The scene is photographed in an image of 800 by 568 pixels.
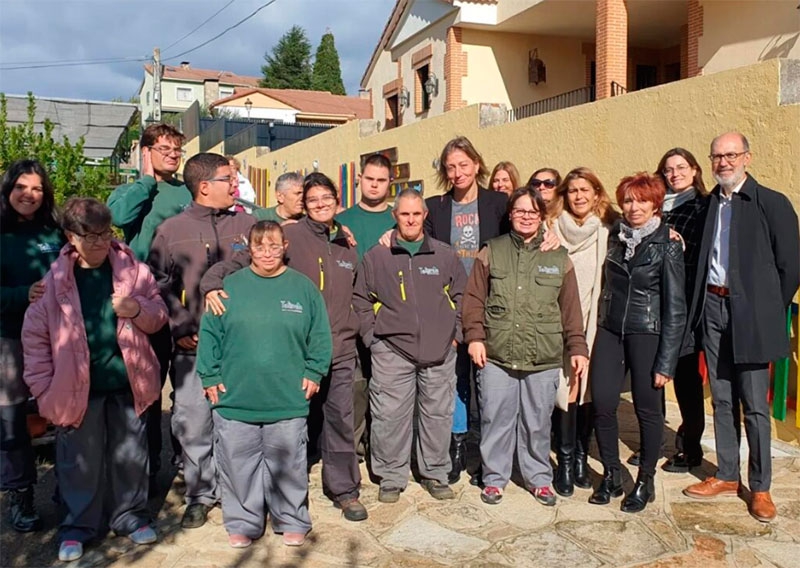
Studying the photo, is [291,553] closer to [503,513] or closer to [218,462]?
[218,462]

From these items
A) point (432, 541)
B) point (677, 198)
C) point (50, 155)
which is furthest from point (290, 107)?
point (432, 541)

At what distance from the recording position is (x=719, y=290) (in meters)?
4.16

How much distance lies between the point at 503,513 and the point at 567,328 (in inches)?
45.8

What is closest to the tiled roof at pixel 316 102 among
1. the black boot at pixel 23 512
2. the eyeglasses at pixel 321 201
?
the eyeglasses at pixel 321 201

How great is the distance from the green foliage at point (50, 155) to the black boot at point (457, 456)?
14.1ft

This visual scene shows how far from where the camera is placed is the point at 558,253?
4.18 meters

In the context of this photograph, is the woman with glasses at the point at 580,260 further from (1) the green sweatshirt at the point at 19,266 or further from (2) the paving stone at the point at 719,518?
(1) the green sweatshirt at the point at 19,266

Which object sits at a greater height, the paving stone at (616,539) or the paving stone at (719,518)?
the paving stone at (616,539)

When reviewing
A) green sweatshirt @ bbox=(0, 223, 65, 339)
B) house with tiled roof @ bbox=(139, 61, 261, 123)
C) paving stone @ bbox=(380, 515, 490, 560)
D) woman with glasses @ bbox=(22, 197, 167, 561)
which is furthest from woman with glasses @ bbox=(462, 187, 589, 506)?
house with tiled roof @ bbox=(139, 61, 261, 123)

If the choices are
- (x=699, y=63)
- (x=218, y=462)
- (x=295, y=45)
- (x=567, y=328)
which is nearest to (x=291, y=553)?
(x=218, y=462)

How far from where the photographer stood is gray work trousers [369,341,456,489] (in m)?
4.23

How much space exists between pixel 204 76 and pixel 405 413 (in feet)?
241

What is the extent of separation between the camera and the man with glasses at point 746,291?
3.98 meters

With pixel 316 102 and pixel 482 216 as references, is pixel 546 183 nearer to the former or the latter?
pixel 482 216
